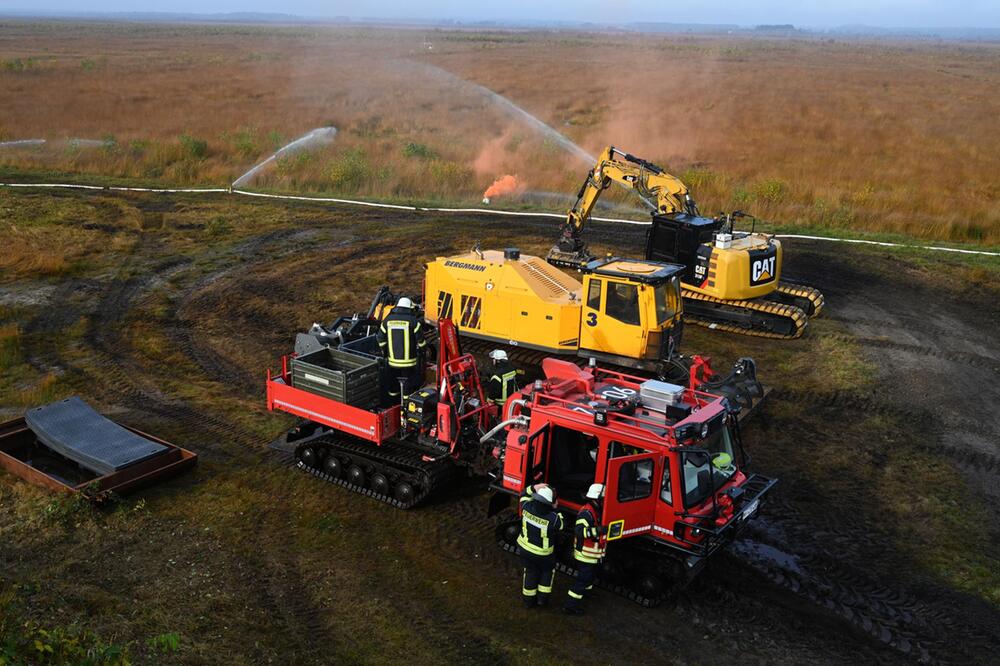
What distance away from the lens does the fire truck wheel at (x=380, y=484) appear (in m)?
12.1

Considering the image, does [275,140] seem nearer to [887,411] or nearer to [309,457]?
[309,457]

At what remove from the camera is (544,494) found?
30.7 ft

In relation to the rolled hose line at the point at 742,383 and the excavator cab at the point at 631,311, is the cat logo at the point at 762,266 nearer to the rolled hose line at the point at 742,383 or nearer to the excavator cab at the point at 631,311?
the excavator cab at the point at 631,311

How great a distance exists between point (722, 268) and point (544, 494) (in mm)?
11296

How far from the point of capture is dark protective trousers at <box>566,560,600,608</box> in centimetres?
950

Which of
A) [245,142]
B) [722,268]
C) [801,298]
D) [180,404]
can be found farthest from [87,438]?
[245,142]

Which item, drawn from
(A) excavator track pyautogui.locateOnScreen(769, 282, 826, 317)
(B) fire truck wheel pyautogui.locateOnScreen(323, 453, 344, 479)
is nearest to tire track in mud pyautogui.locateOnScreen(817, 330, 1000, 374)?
(A) excavator track pyautogui.locateOnScreen(769, 282, 826, 317)

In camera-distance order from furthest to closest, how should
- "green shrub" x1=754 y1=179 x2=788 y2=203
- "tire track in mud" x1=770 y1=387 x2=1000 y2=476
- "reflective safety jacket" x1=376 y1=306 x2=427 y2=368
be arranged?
"green shrub" x1=754 y1=179 x2=788 y2=203 < "tire track in mud" x1=770 y1=387 x2=1000 y2=476 < "reflective safety jacket" x1=376 y1=306 x2=427 y2=368

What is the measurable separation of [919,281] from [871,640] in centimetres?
1640

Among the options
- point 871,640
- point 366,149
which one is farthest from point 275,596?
point 366,149

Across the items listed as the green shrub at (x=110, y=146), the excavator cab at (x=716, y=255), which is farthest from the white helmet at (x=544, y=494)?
the green shrub at (x=110, y=146)

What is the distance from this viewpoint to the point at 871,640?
9.43 meters

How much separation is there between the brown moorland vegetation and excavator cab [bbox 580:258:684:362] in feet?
51.9

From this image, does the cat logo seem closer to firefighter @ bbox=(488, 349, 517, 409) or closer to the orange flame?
firefighter @ bbox=(488, 349, 517, 409)
